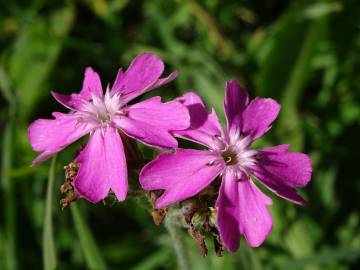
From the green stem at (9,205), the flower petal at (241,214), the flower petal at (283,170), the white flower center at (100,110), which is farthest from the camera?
the green stem at (9,205)

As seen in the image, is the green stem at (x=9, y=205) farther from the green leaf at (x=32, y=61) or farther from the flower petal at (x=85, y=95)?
the flower petal at (x=85, y=95)

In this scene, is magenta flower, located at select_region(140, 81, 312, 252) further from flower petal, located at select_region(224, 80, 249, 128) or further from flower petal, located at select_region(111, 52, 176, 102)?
flower petal, located at select_region(111, 52, 176, 102)

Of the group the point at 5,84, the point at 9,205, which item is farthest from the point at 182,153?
the point at 5,84

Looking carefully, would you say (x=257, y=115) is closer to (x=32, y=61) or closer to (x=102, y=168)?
(x=102, y=168)

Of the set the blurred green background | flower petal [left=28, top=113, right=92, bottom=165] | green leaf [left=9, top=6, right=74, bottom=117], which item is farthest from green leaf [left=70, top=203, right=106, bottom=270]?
green leaf [left=9, top=6, right=74, bottom=117]

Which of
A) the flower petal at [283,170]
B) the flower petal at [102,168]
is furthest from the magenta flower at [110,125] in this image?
the flower petal at [283,170]
